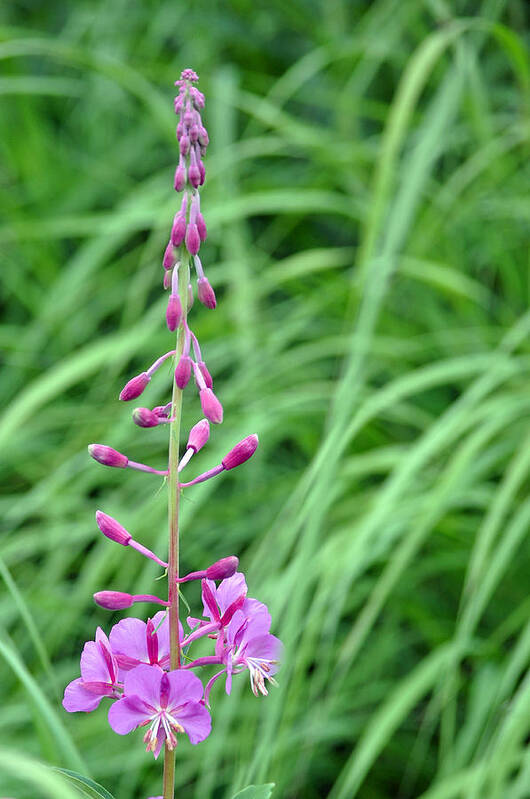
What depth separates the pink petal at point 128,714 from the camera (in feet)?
1.58

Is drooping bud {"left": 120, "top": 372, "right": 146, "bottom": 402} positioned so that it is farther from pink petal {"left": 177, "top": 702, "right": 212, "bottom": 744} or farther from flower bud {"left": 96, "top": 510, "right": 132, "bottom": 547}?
pink petal {"left": 177, "top": 702, "right": 212, "bottom": 744}

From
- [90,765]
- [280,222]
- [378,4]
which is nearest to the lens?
[90,765]

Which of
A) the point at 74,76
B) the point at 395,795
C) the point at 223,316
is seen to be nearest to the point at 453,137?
the point at 223,316

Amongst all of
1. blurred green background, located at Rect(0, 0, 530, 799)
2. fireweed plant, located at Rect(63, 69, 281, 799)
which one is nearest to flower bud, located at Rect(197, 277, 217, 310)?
fireweed plant, located at Rect(63, 69, 281, 799)

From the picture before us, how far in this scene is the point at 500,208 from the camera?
1.65 m

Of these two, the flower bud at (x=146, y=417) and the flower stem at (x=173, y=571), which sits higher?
the flower bud at (x=146, y=417)

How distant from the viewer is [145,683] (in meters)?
0.48

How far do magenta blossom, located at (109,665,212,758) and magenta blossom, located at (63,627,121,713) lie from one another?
18mm

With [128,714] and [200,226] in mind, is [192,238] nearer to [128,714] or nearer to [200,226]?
[200,226]

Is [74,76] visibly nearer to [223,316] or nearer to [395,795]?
[223,316]

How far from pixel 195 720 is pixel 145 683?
0.03 meters

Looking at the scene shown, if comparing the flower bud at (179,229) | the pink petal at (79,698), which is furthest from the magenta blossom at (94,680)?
the flower bud at (179,229)

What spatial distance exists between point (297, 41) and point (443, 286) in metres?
1.07

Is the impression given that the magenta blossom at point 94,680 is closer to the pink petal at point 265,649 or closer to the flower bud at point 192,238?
the pink petal at point 265,649
